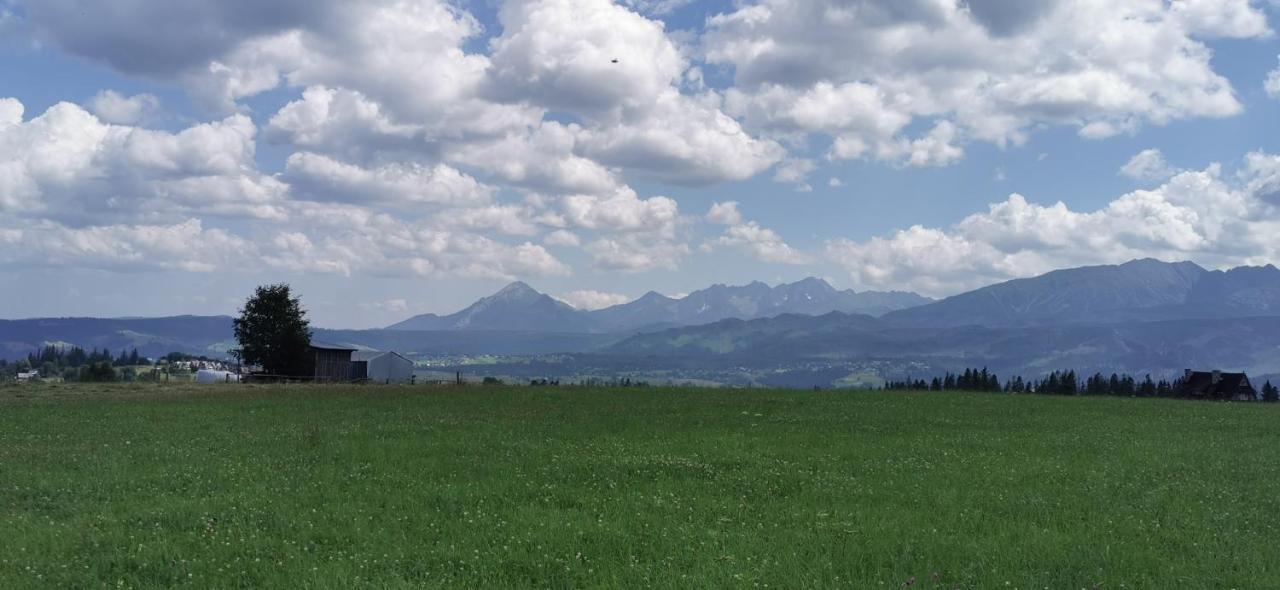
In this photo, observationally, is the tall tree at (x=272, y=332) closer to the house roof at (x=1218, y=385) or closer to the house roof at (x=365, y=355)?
the house roof at (x=365, y=355)

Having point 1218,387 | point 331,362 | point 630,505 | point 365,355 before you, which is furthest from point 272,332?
point 1218,387

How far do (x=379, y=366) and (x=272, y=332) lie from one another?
28.8 m

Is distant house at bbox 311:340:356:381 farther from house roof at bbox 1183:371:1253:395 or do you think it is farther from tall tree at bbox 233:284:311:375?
house roof at bbox 1183:371:1253:395

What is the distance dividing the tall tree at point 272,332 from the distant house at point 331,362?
2447 millimetres

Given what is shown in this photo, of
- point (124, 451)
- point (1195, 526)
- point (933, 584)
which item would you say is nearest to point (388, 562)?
point (933, 584)

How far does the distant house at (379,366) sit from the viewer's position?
110312mm

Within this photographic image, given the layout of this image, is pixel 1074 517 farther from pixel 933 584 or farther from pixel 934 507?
pixel 933 584

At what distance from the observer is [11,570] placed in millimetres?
13164

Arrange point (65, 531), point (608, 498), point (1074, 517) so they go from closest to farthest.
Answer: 1. point (65, 531)
2. point (1074, 517)
3. point (608, 498)

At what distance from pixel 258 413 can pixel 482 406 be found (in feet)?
39.6

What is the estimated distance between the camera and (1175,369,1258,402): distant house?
91.2m

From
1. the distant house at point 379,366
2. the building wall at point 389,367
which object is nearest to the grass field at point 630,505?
the distant house at point 379,366

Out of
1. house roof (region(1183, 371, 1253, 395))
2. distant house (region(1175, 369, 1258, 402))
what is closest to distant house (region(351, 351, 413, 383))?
distant house (region(1175, 369, 1258, 402))

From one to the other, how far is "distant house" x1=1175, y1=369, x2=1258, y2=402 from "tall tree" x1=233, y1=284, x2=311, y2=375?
97.1 m
